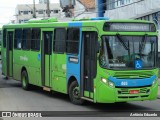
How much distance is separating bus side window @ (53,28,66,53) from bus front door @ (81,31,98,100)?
1672 mm

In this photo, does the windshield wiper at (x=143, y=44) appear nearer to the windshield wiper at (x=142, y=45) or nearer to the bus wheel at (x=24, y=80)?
the windshield wiper at (x=142, y=45)

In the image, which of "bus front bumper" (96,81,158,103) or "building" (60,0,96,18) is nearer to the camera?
"bus front bumper" (96,81,158,103)

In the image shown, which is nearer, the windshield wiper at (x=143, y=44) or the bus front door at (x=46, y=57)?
the windshield wiper at (x=143, y=44)

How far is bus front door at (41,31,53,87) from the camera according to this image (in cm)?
1792

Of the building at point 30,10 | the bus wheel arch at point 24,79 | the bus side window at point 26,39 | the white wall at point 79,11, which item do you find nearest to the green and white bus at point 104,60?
the bus side window at point 26,39

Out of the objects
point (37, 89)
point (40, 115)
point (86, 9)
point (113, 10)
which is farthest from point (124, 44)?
point (86, 9)

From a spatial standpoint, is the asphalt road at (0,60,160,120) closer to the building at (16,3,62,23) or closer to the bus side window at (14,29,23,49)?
the bus side window at (14,29,23,49)

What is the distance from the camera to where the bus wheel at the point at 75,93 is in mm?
15438

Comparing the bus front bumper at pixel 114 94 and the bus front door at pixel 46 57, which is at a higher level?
the bus front door at pixel 46 57

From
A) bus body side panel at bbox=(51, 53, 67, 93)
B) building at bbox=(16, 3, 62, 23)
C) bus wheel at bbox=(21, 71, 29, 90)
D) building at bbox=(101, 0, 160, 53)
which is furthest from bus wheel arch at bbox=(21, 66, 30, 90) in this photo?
building at bbox=(16, 3, 62, 23)

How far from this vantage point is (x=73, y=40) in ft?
51.9

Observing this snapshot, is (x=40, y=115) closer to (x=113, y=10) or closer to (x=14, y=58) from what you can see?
(x=14, y=58)

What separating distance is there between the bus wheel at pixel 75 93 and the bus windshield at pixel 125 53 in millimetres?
1873

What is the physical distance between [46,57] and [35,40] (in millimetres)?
1507
